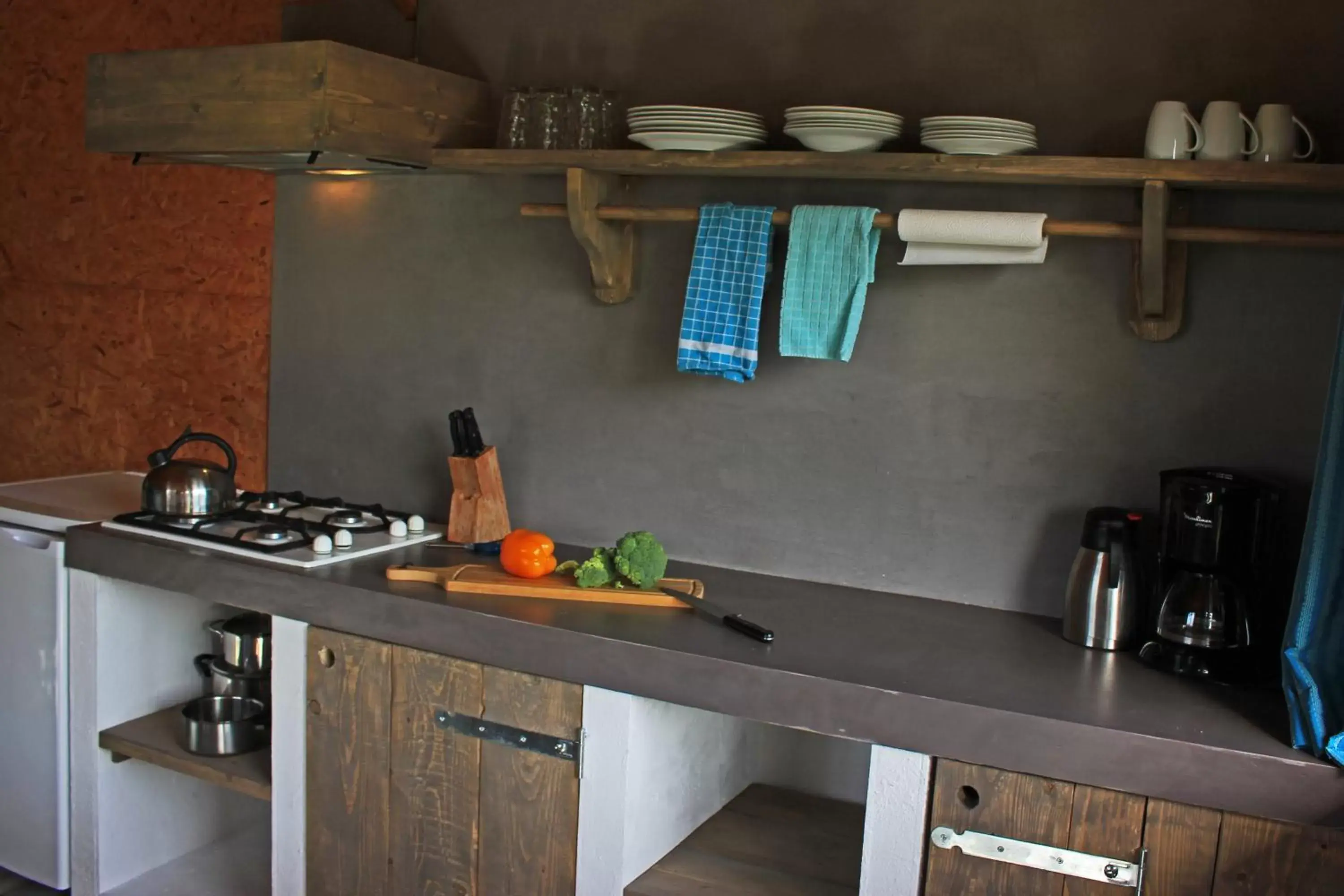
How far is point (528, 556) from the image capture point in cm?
243

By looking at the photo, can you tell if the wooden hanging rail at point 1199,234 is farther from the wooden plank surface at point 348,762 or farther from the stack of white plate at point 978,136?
the wooden plank surface at point 348,762

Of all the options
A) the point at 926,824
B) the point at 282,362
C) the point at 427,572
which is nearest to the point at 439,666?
the point at 427,572

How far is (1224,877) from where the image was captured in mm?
1746

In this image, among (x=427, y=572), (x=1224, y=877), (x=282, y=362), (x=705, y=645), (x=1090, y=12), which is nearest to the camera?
(x=1224, y=877)

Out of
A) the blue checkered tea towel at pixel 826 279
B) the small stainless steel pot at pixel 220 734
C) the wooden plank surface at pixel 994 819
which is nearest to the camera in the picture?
the wooden plank surface at pixel 994 819

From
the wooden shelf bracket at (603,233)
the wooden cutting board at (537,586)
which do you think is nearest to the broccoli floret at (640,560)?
the wooden cutting board at (537,586)

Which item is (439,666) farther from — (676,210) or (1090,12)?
(1090,12)

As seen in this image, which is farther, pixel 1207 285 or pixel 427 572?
pixel 427 572

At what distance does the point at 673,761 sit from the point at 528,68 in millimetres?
1528

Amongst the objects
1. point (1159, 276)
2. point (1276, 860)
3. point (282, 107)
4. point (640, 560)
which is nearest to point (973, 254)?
point (1159, 276)

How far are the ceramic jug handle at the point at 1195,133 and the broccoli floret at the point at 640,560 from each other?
1140 mm

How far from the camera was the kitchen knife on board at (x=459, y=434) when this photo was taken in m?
2.75

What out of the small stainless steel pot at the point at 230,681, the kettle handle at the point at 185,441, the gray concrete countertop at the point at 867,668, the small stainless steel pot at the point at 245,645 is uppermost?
the kettle handle at the point at 185,441

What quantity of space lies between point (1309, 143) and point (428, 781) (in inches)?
74.2
